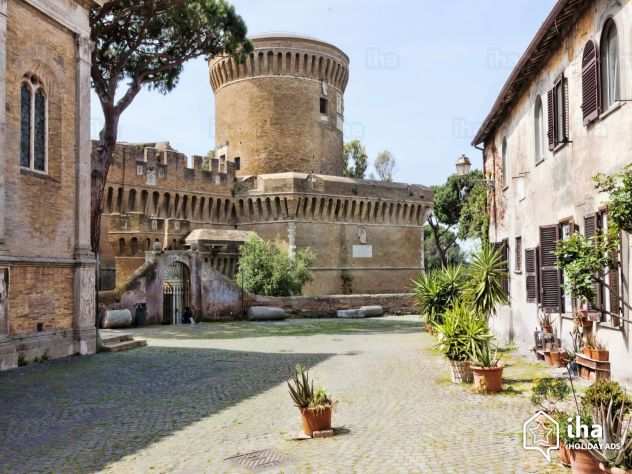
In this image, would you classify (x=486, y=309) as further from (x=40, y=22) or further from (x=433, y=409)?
(x=40, y=22)

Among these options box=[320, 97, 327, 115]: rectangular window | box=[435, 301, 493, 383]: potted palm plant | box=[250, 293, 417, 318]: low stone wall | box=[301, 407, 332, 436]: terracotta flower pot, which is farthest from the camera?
box=[320, 97, 327, 115]: rectangular window

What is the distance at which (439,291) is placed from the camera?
18094mm

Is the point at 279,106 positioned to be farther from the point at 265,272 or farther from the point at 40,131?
the point at 40,131

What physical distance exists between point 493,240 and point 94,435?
1313 centimetres

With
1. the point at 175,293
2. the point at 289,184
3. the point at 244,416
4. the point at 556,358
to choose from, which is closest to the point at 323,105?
the point at 289,184

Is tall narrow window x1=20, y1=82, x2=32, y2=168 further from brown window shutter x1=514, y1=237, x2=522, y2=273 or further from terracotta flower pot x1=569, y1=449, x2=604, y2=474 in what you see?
terracotta flower pot x1=569, y1=449, x2=604, y2=474

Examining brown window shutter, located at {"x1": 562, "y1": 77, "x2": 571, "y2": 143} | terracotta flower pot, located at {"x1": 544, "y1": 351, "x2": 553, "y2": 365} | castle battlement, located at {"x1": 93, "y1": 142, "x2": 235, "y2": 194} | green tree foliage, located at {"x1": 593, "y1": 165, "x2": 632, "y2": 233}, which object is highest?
castle battlement, located at {"x1": 93, "y1": 142, "x2": 235, "y2": 194}

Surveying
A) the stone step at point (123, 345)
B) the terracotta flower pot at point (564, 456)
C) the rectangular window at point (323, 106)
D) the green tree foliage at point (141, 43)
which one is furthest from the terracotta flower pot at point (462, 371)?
the rectangular window at point (323, 106)

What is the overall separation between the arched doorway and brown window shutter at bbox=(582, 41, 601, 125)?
18.0 meters

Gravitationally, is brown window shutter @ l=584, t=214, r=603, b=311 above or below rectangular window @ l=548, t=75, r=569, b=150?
below

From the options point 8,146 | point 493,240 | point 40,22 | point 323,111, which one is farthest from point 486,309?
point 323,111

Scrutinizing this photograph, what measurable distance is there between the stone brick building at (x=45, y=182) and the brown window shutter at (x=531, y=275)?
9353mm

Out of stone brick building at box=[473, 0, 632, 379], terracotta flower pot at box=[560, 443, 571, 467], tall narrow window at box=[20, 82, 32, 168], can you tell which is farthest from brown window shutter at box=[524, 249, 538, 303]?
tall narrow window at box=[20, 82, 32, 168]

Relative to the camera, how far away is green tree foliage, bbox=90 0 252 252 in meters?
18.2
